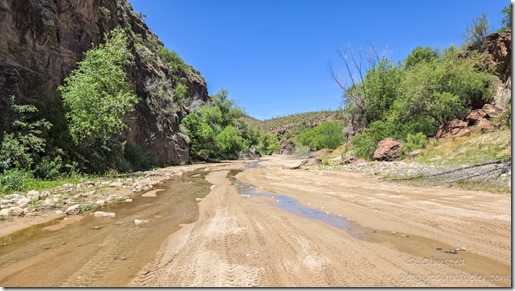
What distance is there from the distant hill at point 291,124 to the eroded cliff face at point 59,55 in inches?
3413

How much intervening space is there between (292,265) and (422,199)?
6.92 m

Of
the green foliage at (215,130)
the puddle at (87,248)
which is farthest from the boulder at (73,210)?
the green foliage at (215,130)

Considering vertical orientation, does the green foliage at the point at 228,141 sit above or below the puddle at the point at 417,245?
above

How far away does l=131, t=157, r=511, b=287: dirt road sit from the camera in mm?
3969

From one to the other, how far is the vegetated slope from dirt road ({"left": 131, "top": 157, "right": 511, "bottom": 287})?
10672 cm

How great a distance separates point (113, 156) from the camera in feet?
75.1

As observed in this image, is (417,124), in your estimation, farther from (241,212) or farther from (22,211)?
(22,211)

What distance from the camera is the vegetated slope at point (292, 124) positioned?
12662 centimetres

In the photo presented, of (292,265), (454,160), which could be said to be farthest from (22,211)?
(454,160)

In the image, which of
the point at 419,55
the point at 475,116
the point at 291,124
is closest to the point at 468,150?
the point at 475,116

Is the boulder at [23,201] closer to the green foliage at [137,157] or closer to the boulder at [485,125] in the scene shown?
the green foliage at [137,157]

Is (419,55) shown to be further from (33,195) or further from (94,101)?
(33,195)

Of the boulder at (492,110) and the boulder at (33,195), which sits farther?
the boulder at (492,110)

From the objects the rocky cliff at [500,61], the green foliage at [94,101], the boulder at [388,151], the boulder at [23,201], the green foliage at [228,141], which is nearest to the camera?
the boulder at [23,201]
